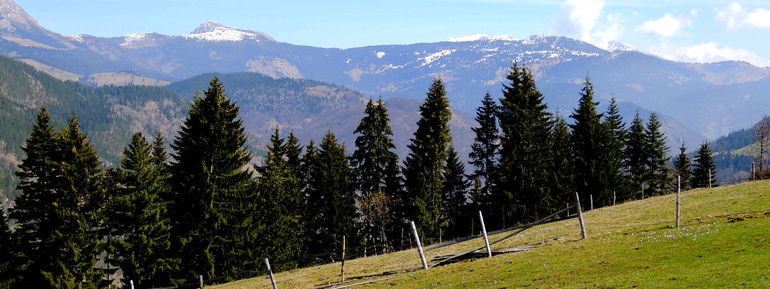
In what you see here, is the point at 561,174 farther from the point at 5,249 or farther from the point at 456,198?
the point at 5,249

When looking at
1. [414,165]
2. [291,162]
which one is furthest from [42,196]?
[414,165]

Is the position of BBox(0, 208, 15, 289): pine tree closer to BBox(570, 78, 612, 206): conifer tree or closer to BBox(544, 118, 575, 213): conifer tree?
BBox(544, 118, 575, 213): conifer tree

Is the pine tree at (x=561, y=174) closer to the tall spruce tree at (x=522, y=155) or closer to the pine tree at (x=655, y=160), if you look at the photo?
the tall spruce tree at (x=522, y=155)

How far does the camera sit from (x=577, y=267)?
25.0 m

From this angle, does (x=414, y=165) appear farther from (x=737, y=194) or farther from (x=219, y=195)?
(x=737, y=194)

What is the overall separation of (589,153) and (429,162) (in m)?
25.4

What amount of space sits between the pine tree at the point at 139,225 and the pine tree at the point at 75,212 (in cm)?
233

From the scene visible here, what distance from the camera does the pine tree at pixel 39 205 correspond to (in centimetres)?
5116

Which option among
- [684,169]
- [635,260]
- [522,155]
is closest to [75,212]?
[635,260]

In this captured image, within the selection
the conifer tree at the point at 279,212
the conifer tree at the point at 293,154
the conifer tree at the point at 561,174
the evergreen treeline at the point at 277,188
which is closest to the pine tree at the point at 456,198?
the evergreen treeline at the point at 277,188

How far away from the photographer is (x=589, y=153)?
80.0m

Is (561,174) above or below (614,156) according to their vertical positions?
below

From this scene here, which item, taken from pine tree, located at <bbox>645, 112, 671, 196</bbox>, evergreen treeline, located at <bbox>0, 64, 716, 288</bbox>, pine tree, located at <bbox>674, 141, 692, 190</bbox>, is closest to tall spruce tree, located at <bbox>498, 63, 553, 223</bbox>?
evergreen treeline, located at <bbox>0, 64, 716, 288</bbox>

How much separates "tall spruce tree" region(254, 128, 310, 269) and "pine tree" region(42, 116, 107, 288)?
17.5 metres
